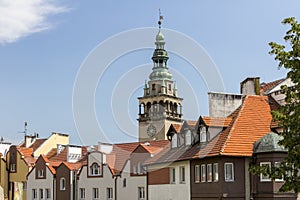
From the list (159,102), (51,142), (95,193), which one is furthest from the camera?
(159,102)

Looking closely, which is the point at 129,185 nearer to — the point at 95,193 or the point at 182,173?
the point at 95,193

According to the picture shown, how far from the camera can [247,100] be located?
43156mm

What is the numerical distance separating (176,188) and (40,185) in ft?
77.5

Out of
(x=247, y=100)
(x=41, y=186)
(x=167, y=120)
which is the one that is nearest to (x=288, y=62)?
(x=247, y=100)

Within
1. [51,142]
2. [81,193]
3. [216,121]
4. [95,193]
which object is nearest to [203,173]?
[216,121]

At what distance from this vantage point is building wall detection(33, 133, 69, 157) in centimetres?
7431

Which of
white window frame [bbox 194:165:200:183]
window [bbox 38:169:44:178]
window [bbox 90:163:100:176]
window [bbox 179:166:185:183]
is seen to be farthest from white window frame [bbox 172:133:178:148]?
window [bbox 38:169:44:178]

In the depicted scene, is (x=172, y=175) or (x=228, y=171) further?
(x=172, y=175)

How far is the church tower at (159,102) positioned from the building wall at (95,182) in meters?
67.5

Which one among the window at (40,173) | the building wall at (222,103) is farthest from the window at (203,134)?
the window at (40,173)

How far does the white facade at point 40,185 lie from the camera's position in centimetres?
6219

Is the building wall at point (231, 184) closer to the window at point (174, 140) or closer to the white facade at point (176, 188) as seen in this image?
the white facade at point (176, 188)

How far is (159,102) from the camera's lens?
447 ft

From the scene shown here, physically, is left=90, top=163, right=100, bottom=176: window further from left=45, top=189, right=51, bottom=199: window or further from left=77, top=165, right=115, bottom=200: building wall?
left=45, top=189, right=51, bottom=199: window
